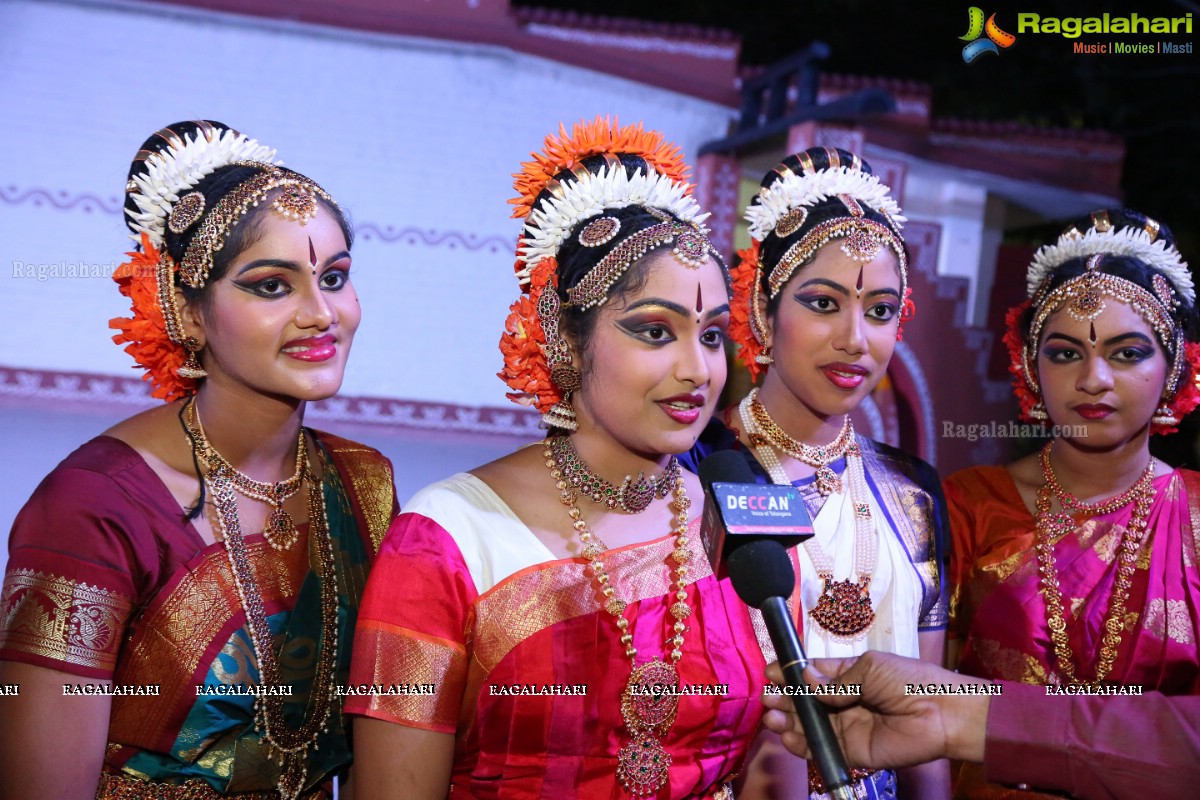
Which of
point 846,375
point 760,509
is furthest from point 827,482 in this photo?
point 760,509

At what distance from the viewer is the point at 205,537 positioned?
2.16 m

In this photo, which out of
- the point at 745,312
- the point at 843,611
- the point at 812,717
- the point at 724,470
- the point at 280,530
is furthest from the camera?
the point at 745,312

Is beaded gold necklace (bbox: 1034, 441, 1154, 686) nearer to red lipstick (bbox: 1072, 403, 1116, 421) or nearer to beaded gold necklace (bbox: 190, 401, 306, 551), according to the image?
red lipstick (bbox: 1072, 403, 1116, 421)

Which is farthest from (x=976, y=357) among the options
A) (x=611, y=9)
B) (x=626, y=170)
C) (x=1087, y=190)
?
(x=626, y=170)

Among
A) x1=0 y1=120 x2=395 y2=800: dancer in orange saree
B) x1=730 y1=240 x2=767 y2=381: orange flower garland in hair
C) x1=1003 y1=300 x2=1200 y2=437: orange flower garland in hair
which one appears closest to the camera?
x1=0 y1=120 x2=395 y2=800: dancer in orange saree

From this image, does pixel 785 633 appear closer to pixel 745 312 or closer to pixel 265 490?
pixel 265 490

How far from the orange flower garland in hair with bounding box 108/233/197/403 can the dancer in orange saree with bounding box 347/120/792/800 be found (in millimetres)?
717

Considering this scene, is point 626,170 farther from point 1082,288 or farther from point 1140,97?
point 1140,97

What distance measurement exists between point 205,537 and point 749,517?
1202mm

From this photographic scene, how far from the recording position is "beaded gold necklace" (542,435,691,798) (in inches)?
77.0

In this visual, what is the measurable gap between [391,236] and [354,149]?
40 cm

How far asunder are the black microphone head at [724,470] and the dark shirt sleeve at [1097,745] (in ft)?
2.14

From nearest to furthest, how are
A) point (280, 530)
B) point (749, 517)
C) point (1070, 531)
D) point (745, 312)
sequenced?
point (749, 517)
point (280, 530)
point (745, 312)
point (1070, 531)

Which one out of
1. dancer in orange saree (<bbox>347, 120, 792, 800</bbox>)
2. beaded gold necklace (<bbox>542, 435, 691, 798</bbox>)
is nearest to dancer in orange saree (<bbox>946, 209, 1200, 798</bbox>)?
dancer in orange saree (<bbox>347, 120, 792, 800</bbox>)
